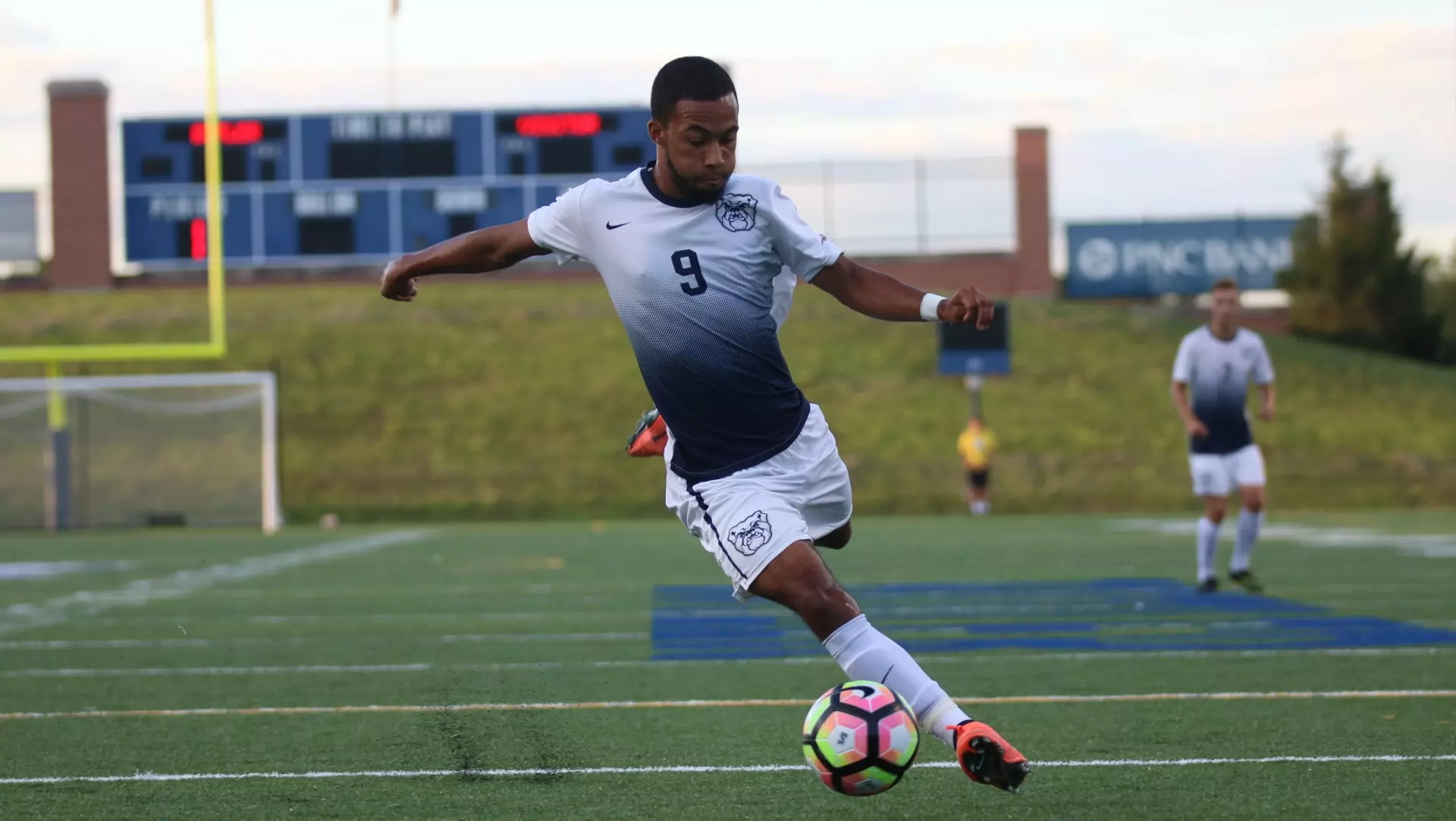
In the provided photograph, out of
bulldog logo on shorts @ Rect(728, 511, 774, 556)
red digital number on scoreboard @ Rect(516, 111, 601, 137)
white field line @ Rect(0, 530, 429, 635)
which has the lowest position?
white field line @ Rect(0, 530, 429, 635)

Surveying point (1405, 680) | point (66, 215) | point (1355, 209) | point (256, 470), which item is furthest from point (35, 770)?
point (1355, 209)

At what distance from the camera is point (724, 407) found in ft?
14.9

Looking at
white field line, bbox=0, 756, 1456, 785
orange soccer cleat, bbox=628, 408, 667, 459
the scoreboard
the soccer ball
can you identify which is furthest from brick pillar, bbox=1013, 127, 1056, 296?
the soccer ball

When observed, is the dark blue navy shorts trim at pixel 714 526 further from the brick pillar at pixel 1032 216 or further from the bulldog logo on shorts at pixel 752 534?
the brick pillar at pixel 1032 216

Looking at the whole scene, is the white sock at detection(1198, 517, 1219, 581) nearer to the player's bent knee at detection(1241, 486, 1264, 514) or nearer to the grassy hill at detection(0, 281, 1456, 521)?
the player's bent knee at detection(1241, 486, 1264, 514)

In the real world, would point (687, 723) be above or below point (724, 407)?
below

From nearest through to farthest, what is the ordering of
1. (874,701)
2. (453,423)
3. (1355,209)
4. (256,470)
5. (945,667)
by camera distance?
(874,701)
(945,667)
(256,470)
(453,423)
(1355,209)

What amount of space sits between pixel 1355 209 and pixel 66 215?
32.7 m

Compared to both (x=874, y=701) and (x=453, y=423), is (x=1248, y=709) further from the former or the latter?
(x=453, y=423)

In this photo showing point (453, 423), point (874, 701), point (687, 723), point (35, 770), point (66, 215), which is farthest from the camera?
point (66, 215)

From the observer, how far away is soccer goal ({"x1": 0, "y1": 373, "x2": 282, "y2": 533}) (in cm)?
2666

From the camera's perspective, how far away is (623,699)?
6.80m

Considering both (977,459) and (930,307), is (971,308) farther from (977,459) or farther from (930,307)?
(977,459)

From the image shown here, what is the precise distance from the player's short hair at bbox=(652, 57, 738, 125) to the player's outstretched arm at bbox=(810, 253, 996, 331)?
0.56 m
